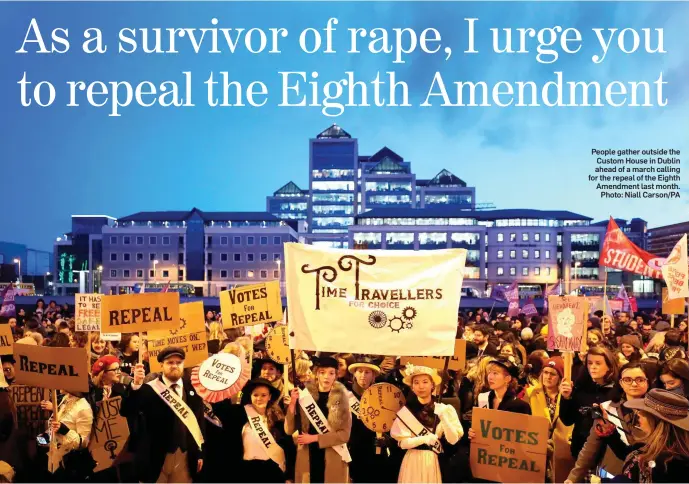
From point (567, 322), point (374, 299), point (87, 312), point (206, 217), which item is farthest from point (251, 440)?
point (206, 217)

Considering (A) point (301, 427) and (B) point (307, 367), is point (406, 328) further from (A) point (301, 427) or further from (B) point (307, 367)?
(B) point (307, 367)

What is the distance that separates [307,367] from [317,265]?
274 centimetres

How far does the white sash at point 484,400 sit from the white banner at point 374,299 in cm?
81

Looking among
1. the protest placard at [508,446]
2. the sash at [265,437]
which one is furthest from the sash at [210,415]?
the protest placard at [508,446]

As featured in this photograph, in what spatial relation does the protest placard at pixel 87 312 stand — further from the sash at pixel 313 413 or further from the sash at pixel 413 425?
the sash at pixel 413 425

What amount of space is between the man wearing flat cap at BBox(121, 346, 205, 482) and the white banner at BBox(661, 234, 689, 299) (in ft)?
24.9

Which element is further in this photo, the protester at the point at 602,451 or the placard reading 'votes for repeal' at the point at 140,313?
the placard reading 'votes for repeal' at the point at 140,313

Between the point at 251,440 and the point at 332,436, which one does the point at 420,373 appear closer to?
the point at 332,436

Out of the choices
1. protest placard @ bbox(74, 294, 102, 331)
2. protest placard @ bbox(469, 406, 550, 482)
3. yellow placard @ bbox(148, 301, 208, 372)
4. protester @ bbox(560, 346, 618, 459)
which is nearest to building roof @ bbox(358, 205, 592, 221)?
protest placard @ bbox(74, 294, 102, 331)

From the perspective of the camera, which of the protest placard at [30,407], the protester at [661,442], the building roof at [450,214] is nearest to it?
the protester at [661,442]

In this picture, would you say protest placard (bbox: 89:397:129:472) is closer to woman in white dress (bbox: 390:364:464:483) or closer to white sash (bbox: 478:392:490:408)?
woman in white dress (bbox: 390:364:464:483)

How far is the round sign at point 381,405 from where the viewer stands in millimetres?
6816

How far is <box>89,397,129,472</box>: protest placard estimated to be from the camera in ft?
23.3

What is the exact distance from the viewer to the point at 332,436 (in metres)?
6.80
